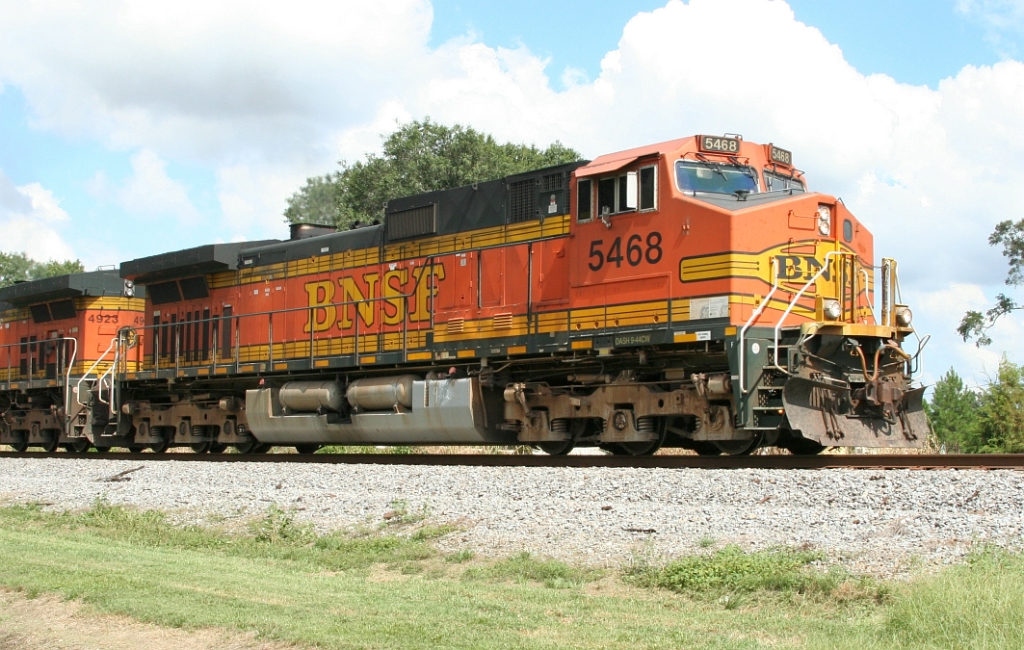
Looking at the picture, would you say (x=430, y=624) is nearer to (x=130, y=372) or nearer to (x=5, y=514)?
(x=5, y=514)

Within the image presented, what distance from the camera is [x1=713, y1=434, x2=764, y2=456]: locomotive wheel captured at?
12.3m

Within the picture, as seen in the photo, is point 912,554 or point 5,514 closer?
point 912,554

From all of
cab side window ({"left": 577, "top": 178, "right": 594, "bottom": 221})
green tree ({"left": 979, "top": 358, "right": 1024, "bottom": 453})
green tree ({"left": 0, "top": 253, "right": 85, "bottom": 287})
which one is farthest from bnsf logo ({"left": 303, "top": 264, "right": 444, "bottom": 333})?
green tree ({"left": 0, "top": 253, "right": 85, "bottom": 287})

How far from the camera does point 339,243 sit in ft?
56.4

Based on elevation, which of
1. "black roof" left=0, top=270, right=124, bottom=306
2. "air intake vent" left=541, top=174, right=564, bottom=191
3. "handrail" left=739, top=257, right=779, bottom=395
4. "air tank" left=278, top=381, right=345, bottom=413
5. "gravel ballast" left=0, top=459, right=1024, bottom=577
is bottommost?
"gravel ballast" left=0, top=459, right=1024, bottom=577

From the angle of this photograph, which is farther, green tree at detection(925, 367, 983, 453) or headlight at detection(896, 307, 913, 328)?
green tree at detection(925, 367, 983, 453)

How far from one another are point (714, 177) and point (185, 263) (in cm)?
1117

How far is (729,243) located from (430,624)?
22.7 ft

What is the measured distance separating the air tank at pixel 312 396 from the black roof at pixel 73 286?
7.46m

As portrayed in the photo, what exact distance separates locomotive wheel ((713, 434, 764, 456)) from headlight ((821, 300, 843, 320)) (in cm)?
157

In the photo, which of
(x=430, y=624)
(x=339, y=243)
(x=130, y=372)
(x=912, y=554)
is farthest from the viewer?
(x=130, y=372)

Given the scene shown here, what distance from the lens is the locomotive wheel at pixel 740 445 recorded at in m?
12.3

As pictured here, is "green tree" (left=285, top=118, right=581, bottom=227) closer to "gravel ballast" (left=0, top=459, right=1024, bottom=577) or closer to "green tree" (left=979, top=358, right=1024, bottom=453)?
"green tree" (left=979, top=358, right=1024, bottom=453)

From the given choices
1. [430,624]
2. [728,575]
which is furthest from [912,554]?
[430,624]
